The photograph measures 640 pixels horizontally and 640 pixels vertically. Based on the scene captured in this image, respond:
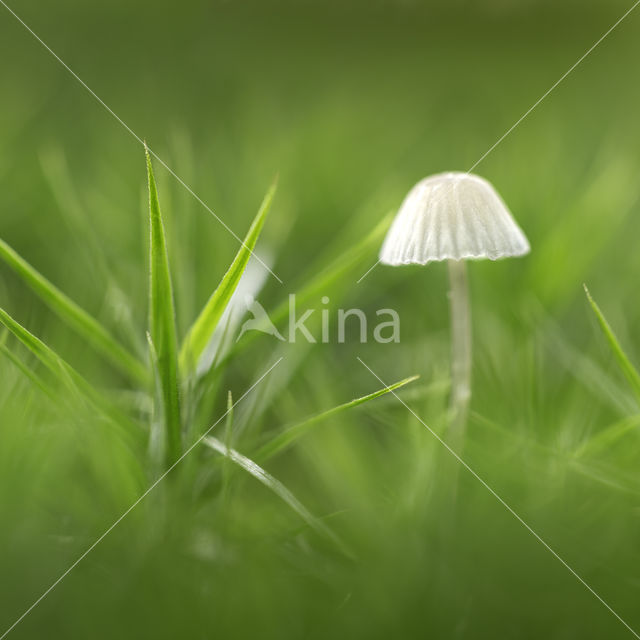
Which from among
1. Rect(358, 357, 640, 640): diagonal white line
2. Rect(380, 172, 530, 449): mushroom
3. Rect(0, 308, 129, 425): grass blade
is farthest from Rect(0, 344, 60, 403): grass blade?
Rect(380, 172, 530, 449): mushroom

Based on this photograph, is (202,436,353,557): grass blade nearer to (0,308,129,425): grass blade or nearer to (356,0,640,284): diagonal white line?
(0,308,129,425): grass blade

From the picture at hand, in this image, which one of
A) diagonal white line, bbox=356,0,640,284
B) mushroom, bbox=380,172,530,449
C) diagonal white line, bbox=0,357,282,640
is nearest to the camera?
diagonal white line, bbox=0,357,282,640

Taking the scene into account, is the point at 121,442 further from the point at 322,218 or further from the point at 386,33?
the point at 386,33

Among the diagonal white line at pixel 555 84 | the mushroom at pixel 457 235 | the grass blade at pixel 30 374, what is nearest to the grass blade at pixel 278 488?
the grass blade at pixel 30 374

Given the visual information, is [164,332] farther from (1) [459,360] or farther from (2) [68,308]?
(1) [459,360]

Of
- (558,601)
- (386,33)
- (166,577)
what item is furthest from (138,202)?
(386,33)

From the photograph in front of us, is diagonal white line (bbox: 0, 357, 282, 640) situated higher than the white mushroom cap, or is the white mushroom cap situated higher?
the white mushroom cap

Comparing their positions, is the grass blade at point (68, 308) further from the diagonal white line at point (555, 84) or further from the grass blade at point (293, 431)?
the diagonal white line at point (555, 84)
